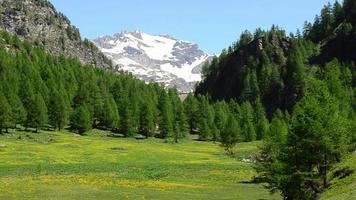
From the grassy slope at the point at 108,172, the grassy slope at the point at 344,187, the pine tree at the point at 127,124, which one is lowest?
the grassy slope at the point at 108,172

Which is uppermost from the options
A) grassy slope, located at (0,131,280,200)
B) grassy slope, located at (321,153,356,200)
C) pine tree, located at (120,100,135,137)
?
pine tree, located at (120,100,135,137)

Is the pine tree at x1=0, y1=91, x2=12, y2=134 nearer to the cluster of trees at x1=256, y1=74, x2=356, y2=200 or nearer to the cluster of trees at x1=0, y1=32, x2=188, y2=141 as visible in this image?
the cluster of trees at x1=0, y1=32, x2=188, y2=141

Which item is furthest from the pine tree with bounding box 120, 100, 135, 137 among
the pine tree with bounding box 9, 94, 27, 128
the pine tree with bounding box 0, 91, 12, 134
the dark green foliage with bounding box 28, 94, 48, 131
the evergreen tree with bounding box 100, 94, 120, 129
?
the pine tree with bounding box 0, 91, 12, 134

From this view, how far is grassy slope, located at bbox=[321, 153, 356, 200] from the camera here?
36906mm

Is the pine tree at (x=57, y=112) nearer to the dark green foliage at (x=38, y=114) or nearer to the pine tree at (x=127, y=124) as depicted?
the dark green foliage at (x=38, y=114)

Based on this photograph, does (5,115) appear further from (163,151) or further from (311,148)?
(311,148)

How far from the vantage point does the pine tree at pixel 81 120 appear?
17025 cm

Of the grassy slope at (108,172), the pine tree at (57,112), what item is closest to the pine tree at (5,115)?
the grassy slope at (108,172)

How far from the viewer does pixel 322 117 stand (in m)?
50.4

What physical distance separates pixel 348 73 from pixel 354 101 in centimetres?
3707

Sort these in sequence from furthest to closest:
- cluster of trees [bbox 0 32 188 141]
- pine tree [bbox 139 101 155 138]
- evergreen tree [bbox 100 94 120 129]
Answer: evergreen tree [bbox 100 94 120 129]
pine tree [bbox 139 101 155 138]
cluster of trees [bbox 0 32 188 141]

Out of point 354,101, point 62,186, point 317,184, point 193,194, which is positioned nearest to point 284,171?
point 317,184

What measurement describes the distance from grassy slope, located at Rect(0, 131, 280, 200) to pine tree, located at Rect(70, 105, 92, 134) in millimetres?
22064

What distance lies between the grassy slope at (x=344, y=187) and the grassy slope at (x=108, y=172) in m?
12.5
